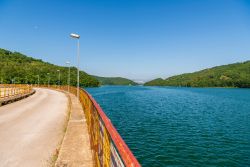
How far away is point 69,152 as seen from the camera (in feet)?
22.8

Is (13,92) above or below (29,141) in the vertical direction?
above

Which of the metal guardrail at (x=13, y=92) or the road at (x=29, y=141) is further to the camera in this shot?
the metal guardrail at (x=13, y=92)

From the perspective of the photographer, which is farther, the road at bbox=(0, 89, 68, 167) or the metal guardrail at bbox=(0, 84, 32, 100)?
the metal guardrail at bbox=(0, 84, 32, 100)

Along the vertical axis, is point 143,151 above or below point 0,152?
below

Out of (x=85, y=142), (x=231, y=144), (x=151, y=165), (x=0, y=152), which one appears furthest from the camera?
(x=231, y=144)

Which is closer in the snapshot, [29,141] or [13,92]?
[29,141]

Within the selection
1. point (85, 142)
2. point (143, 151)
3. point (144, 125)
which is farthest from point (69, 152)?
point (144, 125)

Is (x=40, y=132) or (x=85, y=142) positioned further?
(x=40, y=132)

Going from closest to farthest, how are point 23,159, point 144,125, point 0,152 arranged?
point 23,159
point 0,152
point 144,125

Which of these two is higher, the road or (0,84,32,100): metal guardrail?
(0,84,32,100): metal guardrail

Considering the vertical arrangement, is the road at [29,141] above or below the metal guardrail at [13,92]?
below

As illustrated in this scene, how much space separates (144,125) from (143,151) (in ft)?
28.3

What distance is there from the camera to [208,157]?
14102 mm

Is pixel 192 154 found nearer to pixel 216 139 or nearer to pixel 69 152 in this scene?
pixel 216 139
